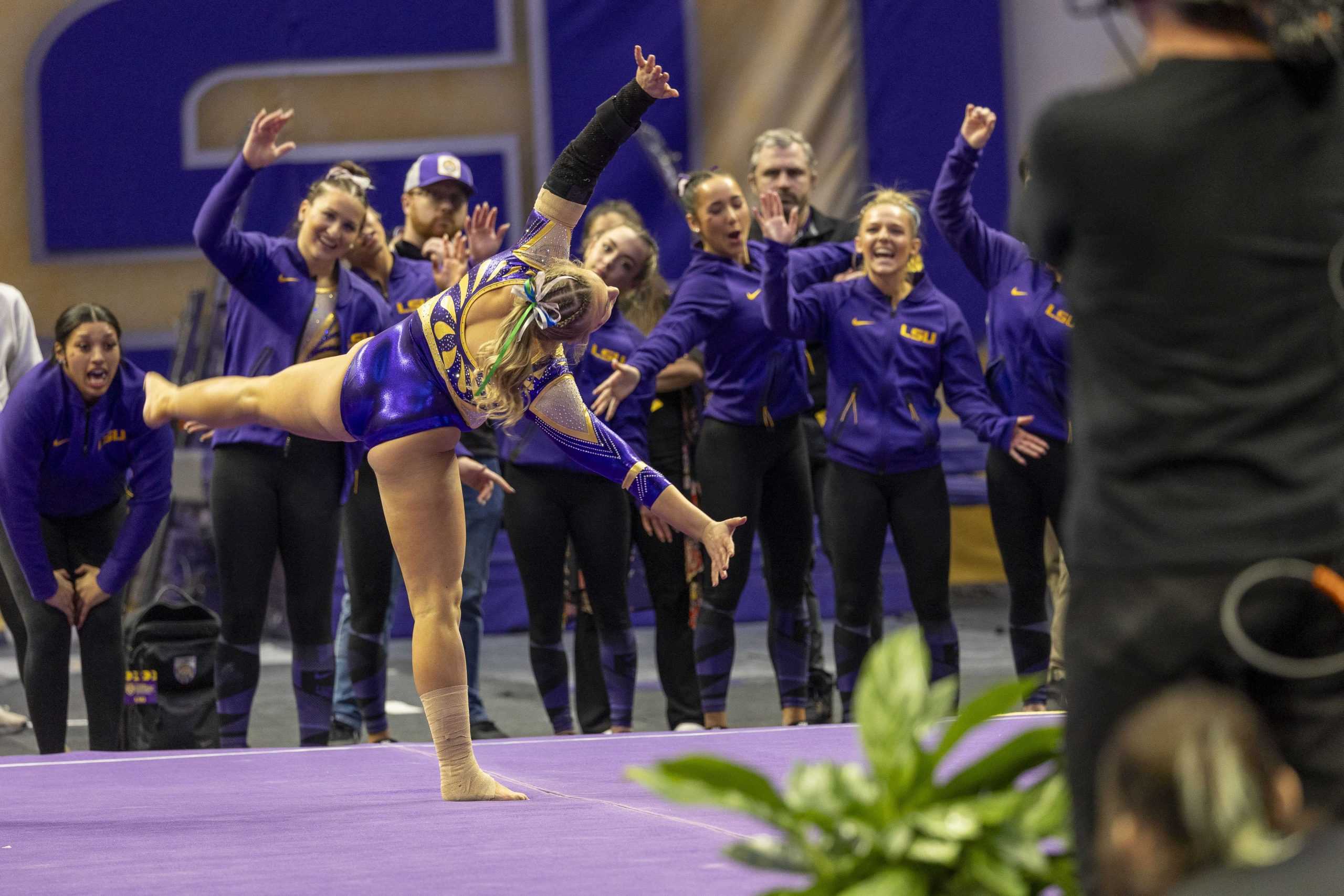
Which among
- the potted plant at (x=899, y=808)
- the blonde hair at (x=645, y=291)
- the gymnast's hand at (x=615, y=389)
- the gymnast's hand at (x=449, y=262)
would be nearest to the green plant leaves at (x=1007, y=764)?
the potted plant at (x=899, y=808)

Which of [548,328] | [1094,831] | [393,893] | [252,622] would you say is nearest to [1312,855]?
[1094,831]

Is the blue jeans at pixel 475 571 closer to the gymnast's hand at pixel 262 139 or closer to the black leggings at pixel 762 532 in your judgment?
the black leggings at pixel 762 532

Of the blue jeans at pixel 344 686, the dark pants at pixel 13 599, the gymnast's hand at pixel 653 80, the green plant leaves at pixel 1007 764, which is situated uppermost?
the gymnast's hand at pixel 653 80

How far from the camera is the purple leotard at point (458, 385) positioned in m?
3.47

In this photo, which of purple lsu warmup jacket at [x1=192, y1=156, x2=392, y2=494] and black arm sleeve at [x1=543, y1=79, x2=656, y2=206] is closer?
black arm sleeve at [x1=543, y1=79, x2=656, y2=206]

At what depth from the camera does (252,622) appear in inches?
187

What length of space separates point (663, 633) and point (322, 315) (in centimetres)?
148

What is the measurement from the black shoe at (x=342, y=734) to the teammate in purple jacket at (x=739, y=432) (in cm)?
122

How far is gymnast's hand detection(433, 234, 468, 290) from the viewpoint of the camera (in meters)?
5.07

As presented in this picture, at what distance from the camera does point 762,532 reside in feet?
17.1

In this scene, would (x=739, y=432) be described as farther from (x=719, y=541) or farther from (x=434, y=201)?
(x=719, y=541)

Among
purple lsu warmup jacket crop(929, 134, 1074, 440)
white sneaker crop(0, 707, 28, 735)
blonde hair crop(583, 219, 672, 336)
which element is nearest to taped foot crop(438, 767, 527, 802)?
blonde hair crop(583, 219, 672, 336)

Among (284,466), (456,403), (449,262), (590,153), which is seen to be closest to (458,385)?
(456,403)

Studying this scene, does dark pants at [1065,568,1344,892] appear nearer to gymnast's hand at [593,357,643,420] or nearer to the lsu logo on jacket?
gymnast's hand at [593,357,643,420]
